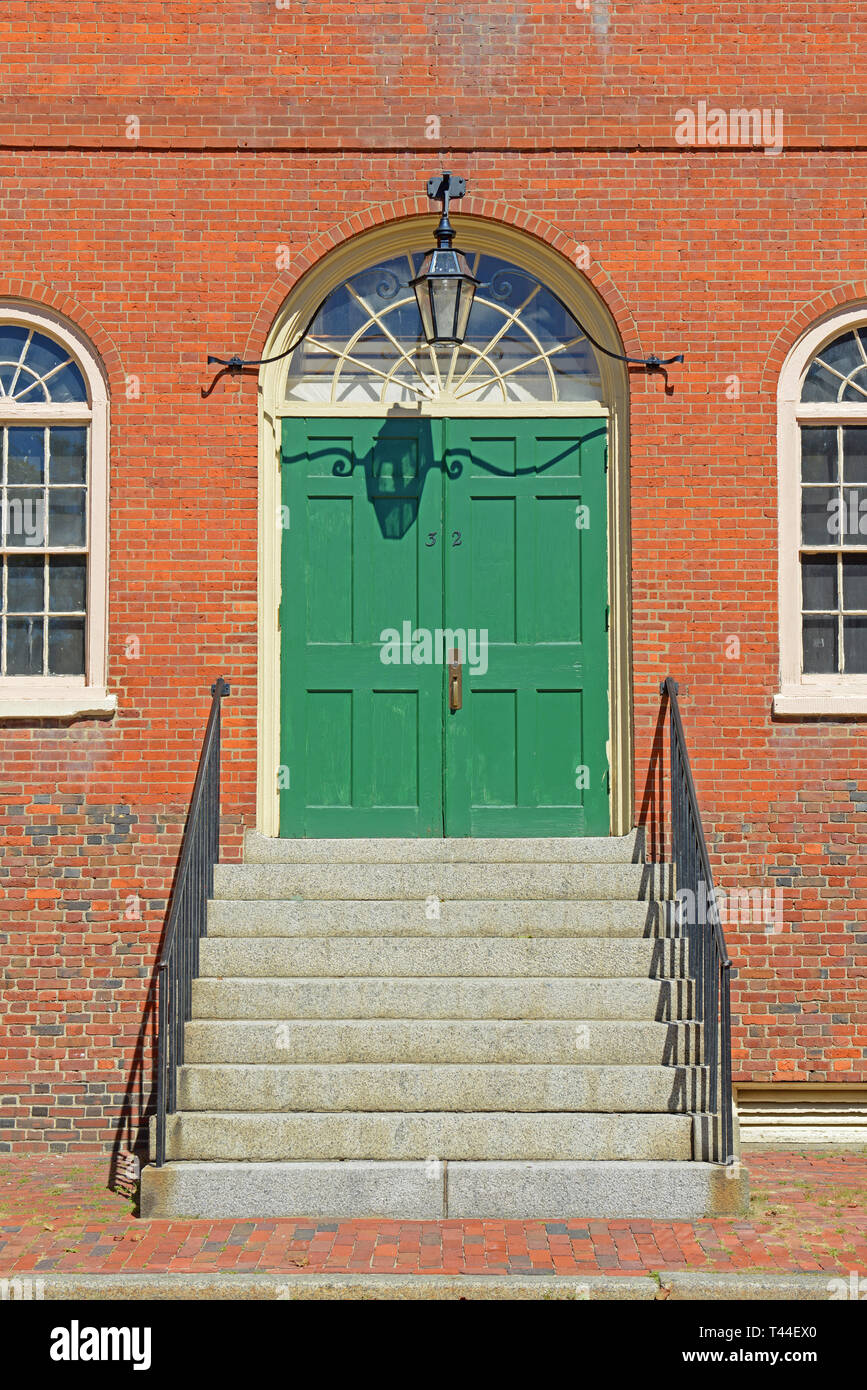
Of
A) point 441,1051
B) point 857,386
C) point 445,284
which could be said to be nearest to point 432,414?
point 445,284

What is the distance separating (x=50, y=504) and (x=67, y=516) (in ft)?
0.39

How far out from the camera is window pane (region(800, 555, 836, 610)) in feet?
25.9

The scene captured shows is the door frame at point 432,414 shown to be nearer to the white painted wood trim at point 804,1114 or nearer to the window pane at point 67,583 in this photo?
the window pane at point 67,583

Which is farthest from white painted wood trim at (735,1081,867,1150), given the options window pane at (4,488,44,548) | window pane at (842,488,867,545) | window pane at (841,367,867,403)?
window pane at (4,488,44,548)

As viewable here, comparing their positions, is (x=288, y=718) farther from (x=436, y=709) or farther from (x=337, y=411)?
(x=337, y=411)

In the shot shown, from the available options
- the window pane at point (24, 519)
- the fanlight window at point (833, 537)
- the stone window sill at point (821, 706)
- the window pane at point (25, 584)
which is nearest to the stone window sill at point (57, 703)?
the window pane at point (25, 584)

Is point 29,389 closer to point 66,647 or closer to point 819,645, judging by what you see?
point 66,647

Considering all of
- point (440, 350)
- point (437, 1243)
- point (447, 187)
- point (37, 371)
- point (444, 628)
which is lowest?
point (437, 1243)

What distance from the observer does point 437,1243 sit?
560cm

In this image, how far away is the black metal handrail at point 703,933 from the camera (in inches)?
237

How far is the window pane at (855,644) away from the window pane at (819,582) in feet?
0.47

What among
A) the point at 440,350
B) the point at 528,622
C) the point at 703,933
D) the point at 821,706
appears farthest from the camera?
the point at 440,350

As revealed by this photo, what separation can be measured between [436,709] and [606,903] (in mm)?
1565

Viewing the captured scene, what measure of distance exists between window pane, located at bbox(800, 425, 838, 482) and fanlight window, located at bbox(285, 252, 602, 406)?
4.08 feet
